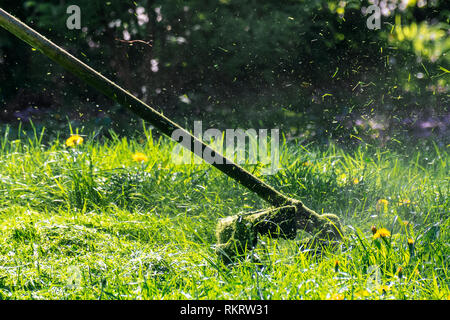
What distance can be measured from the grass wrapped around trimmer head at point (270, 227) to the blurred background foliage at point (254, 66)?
7.18 feet

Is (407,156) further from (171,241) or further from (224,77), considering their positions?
(171,241)

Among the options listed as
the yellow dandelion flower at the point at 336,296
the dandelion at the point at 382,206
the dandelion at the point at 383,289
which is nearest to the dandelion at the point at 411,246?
the dandelion at the point at 383,289

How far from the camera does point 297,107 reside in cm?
488

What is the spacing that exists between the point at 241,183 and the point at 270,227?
247 millimetres

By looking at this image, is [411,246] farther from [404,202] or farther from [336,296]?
[404,202]

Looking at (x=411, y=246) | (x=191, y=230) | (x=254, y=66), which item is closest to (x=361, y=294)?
(x=411, y=246)

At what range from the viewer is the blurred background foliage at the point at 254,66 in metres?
4.61

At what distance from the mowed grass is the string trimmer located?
0.08 m

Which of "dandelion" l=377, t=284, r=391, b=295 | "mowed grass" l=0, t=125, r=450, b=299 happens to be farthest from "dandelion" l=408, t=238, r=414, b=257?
"dandelion" l=377, t=284, r=391, b=295

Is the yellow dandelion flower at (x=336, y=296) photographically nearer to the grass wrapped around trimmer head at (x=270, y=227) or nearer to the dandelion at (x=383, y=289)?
the dandelion at (x=383, y=289)
